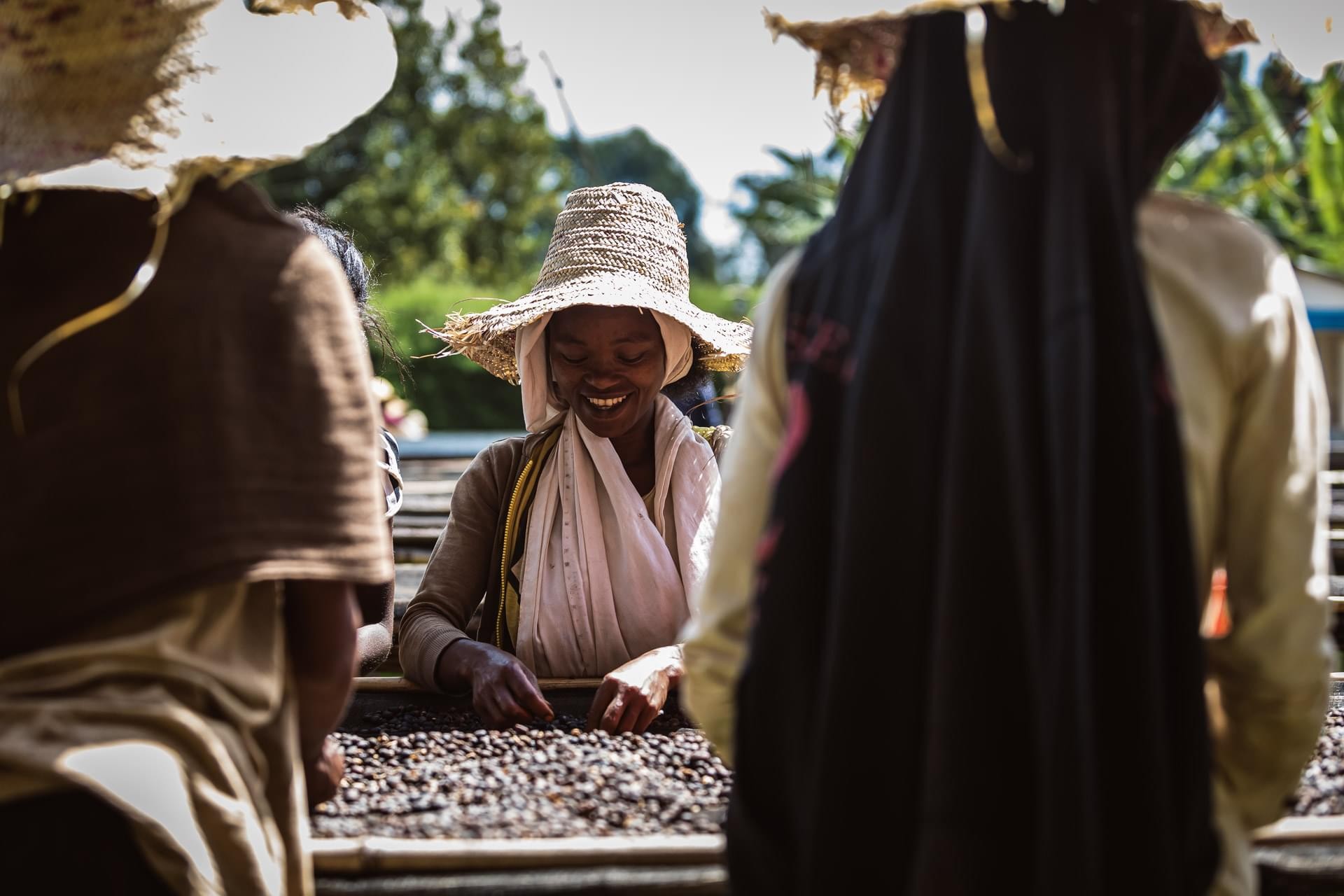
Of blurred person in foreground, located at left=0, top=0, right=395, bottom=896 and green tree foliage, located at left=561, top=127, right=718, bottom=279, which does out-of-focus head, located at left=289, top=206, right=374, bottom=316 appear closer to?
blurred person in foreground, located at left=0, top=0, right=395, bottom=896

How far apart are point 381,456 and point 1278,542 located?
2.18 m

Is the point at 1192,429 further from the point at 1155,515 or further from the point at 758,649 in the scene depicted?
the point at 758,649

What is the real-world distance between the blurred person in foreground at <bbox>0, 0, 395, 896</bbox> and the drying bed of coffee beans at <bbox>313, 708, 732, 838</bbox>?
1.92 feet

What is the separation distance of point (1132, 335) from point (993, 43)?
0.40 metres

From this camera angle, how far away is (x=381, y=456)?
2965 mm

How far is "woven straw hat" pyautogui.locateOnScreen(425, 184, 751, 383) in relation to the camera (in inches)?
114

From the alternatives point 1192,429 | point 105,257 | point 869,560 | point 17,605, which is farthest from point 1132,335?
point 17,605

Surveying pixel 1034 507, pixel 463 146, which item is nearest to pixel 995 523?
pixel 1034 507

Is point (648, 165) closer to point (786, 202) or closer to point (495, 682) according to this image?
point (786, 202)

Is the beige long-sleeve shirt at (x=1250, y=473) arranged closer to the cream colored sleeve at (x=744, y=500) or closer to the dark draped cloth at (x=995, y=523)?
the dark draped cloth at (x=995, y=523)

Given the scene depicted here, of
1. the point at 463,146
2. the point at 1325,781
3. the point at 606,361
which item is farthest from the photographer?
the point at 463,146

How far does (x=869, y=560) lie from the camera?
1359 millimetres

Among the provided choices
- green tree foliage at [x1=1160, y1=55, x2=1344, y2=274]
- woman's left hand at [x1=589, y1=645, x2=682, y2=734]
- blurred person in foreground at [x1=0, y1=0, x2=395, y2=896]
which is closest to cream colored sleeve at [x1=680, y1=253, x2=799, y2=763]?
blurred person in foreground at [x1=0, y1=0, x2=395, y2=896]

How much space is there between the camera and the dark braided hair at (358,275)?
3.14m
